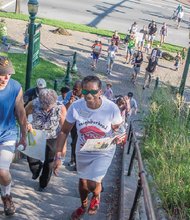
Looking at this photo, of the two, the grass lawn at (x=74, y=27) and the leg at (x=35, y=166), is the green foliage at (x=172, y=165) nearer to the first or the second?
the leg at (x=35, y=166)

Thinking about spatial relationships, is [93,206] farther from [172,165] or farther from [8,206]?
[172,165]

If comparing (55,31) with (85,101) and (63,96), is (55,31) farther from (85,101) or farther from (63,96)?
(85,101)

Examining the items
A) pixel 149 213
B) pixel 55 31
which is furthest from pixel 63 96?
pixel 55 31

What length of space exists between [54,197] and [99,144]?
4.34ft

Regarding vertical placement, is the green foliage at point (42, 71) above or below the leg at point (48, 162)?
below

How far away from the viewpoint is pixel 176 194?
5.07 m

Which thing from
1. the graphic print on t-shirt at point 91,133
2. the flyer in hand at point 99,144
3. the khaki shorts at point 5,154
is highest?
the graphic print on t-shirt at point 91,133

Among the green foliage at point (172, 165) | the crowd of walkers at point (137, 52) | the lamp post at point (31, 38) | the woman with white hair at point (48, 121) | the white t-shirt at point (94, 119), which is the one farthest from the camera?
the crowd of walkers at point (137, 52)

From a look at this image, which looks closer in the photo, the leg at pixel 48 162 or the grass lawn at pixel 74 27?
the leg at pixel 48 162

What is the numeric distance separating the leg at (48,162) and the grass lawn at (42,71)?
886 centimetres

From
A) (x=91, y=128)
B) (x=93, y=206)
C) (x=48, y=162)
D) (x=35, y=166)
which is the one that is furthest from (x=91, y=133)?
(x=35, y=166)

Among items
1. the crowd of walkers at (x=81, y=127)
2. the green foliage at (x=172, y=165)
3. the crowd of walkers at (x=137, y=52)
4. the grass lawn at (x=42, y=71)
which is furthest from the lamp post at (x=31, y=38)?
the crowd of walkers at (x=137, y=52)

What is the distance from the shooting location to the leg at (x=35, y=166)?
6.16 m

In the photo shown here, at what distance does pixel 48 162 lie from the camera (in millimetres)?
5961
